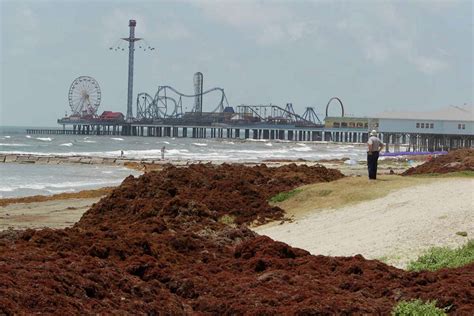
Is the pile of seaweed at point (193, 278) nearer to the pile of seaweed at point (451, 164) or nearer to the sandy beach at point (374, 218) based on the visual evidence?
the sandy beach at point (374, 218)

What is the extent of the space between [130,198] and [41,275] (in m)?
14.2

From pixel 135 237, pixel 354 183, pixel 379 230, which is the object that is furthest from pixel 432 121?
pixel 135 237

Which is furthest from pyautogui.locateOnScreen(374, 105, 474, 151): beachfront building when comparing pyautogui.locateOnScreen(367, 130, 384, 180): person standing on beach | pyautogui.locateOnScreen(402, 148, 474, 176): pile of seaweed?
pyautogui.locateOnScreen(367, 130, 384, 180): person standing on beach

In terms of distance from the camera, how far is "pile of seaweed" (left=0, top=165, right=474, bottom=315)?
9461 millimetres

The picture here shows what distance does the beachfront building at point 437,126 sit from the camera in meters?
89.5

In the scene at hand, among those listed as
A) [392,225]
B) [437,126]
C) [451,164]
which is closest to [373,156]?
[392,225]

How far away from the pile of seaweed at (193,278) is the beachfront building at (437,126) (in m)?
76.4

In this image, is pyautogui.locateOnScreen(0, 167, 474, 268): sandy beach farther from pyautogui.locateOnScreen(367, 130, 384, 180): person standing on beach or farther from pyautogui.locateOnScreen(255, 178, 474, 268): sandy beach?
pyautogui.locateOnScreen(367, 130, 384, 180): person standing on beach

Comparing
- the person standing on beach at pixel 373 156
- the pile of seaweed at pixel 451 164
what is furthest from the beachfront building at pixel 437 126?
the person standing on beach at pixel 373 156

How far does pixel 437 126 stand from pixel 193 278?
83.3 meters

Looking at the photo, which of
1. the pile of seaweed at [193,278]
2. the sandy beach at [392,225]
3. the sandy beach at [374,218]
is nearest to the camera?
the pile of seaweed at [193,278]

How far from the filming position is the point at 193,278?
11305mm

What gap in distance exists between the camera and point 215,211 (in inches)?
885

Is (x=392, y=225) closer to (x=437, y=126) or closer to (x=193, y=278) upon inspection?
(x=193, y=278)
